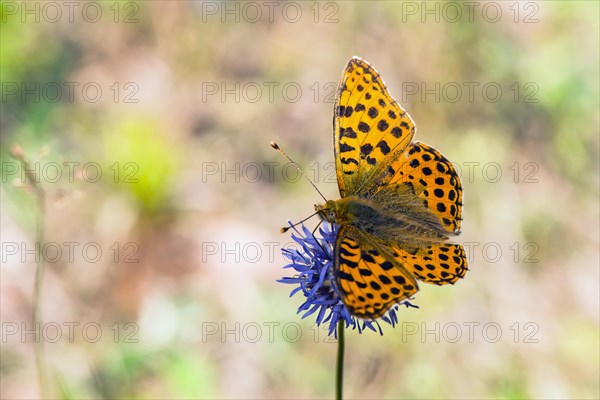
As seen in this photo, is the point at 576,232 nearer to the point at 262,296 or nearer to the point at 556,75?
the point at 556,75

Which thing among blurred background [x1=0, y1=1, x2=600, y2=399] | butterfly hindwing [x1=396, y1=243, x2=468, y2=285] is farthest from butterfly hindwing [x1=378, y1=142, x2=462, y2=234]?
blurred background [x1=0, y1=1, x2=600, y2=399]

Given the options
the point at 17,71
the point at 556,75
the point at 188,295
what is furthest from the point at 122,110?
the point at 556,75

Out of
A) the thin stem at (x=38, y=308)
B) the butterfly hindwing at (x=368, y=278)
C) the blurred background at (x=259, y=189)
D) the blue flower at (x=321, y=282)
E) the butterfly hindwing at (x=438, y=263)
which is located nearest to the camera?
the butterfly hindwing at (x=368, y=278)

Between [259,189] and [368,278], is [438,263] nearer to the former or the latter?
[368,278]

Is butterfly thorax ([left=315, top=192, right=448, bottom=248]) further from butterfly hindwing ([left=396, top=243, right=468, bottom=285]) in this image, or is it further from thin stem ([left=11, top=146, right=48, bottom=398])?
thin stem ([left=11, top=146, right=48, bottom=398])

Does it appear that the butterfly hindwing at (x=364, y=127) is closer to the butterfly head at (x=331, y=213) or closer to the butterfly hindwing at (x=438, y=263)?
the butterfly head at (x=331, y=213)

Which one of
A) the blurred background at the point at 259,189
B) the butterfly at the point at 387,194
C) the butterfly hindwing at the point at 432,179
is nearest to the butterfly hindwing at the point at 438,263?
the butterfly at the point at 387,194
